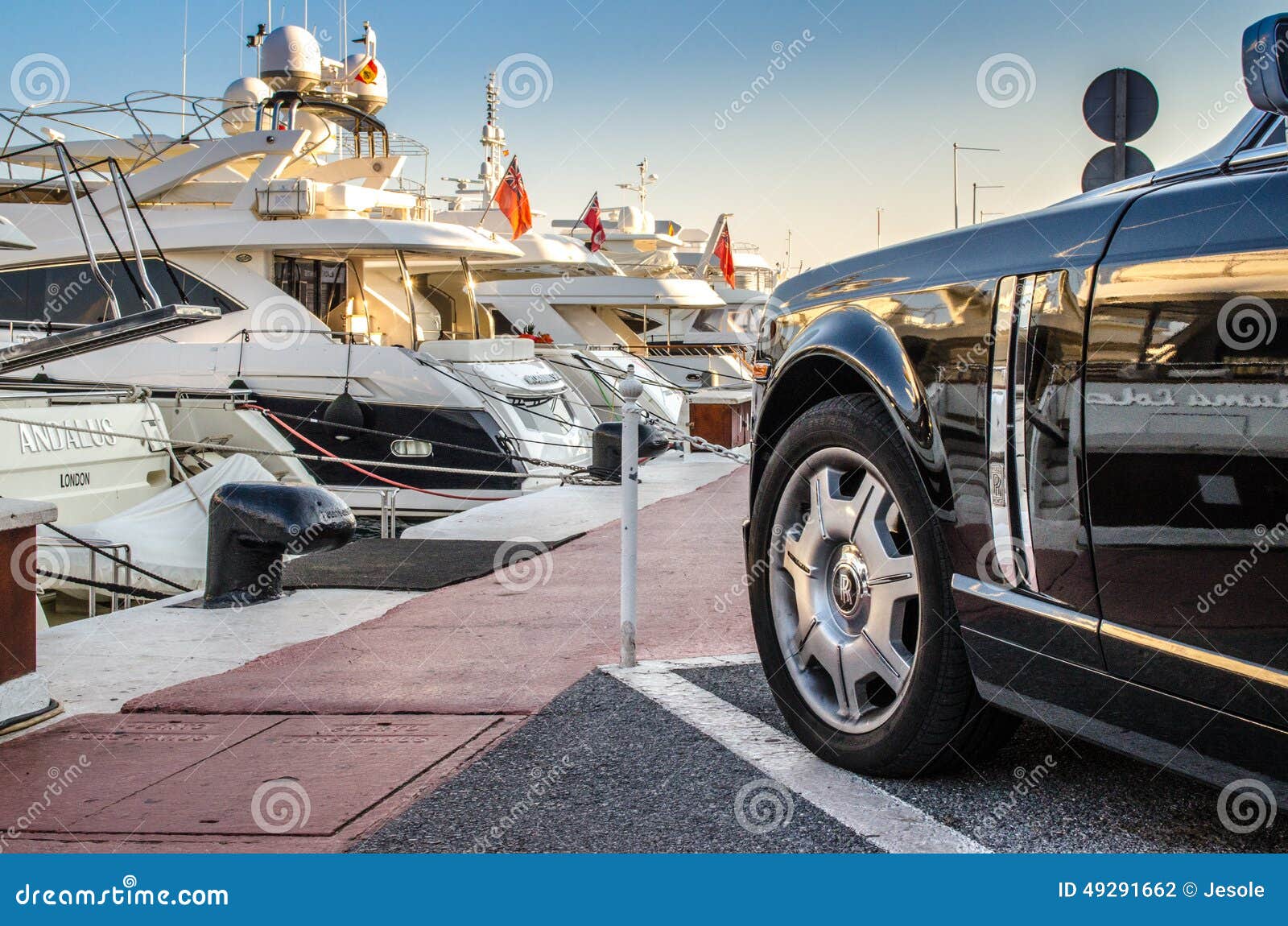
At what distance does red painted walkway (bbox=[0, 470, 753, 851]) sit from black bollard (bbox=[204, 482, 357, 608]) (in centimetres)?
39

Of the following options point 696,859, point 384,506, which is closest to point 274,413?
point 384,506

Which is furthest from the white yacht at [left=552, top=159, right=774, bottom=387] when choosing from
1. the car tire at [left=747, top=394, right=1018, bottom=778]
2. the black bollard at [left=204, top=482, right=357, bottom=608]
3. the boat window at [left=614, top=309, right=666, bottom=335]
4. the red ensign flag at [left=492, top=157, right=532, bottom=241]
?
the car tire at [left=747, top=394, right=1018, bottom=778]

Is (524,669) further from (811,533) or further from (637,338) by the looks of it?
(637,338)

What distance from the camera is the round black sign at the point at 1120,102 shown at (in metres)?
3.87

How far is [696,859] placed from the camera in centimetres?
256

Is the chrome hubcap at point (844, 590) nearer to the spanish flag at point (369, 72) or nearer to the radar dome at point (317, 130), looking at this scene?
the radar dome at point (317, 130)

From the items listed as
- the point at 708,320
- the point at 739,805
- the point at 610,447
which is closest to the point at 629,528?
the point at 739,805

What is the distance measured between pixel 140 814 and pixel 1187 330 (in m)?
2.80

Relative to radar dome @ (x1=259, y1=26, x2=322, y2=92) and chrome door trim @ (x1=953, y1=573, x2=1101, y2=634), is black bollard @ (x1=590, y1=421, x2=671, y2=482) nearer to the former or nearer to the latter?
chrome door trim @ (x1=953, y1=573, x2=1101, y2=634)

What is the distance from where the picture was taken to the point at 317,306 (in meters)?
20.0

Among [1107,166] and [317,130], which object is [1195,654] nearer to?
[1107,166]

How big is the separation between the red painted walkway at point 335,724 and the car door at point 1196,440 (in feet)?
6.07

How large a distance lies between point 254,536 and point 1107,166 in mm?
4452

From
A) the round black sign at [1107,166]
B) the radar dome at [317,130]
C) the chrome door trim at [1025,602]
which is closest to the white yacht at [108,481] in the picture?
the round black sign at [1107,166]
